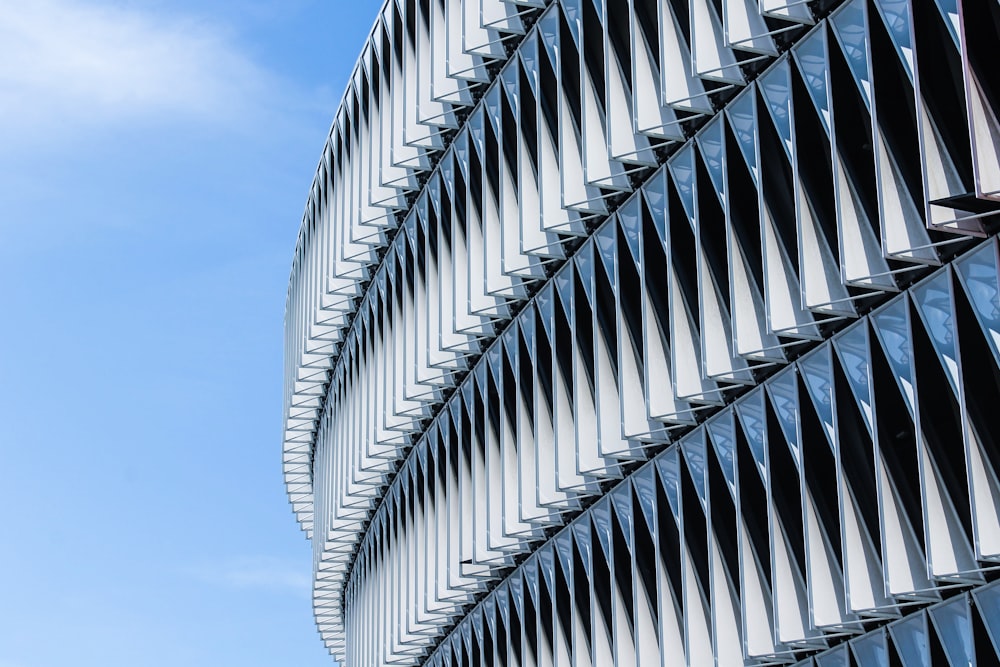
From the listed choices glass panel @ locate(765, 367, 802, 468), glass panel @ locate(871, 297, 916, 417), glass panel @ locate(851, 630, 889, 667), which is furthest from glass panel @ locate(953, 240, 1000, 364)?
glass panel @ locate(851, 630, 889, 667)

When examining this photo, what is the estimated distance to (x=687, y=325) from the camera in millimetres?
27578

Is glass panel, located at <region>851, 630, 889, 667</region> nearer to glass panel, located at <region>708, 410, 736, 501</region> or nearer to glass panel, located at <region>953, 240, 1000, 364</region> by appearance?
glass panel, located at <region>708, 410, 736, 501</region>

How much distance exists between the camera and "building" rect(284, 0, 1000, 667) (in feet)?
67.7

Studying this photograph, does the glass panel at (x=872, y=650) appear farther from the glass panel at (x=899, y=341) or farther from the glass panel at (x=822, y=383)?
the glass panel at (x=899, y=341)

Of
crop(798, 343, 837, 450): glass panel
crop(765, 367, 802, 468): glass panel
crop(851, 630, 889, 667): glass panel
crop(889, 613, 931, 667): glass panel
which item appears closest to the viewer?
crop(889, 613, 931, 667): glass panel

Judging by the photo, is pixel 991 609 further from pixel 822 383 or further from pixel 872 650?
pixel 822 383

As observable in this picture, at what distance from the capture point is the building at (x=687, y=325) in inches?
813

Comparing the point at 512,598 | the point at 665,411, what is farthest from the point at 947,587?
the point at 512,598

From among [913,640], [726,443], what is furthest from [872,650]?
[726,443]

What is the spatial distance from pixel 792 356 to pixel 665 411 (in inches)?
154

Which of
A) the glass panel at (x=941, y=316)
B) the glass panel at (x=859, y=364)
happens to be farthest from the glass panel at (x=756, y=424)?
the glass panel at (x=941, y=316)

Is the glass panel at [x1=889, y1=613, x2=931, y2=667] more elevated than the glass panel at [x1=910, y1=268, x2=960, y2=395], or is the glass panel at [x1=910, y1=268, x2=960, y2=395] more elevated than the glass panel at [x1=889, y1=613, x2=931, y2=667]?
the glass panel at [x1=910, y1=268, x2=960, y2=395]

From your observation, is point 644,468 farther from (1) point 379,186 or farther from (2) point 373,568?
(2) point 373,568

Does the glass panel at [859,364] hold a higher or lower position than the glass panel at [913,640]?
higher
